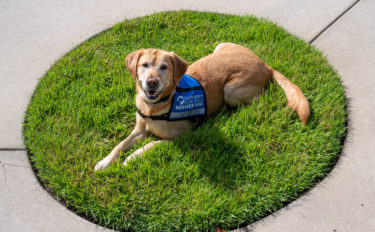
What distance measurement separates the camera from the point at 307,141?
3.48 m

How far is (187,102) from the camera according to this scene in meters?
3.54

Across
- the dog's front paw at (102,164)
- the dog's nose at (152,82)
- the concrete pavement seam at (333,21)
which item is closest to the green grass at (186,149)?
the dog's front paw at (102,164)

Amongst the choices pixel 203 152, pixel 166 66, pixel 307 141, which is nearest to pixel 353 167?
pixel 307 141

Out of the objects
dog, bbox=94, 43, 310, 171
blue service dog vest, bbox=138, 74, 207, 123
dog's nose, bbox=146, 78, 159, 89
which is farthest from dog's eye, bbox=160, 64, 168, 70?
blue service dog vest, bbox=138, 74, 207, 123

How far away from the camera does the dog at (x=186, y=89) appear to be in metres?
3.31

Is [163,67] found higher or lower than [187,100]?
higher

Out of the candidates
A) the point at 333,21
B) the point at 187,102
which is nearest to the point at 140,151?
the point at 187,102

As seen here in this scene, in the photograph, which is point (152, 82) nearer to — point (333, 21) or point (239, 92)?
point (239, 92)

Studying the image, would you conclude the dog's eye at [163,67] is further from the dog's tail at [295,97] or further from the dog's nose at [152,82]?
the dog's tail at [295,97]

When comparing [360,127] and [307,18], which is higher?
[307,18]

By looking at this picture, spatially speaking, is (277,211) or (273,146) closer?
(277,211)

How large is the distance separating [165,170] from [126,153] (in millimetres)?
527

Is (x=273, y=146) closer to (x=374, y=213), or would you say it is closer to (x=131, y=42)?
(x=374, y=213)

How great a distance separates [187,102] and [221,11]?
2551 mm
